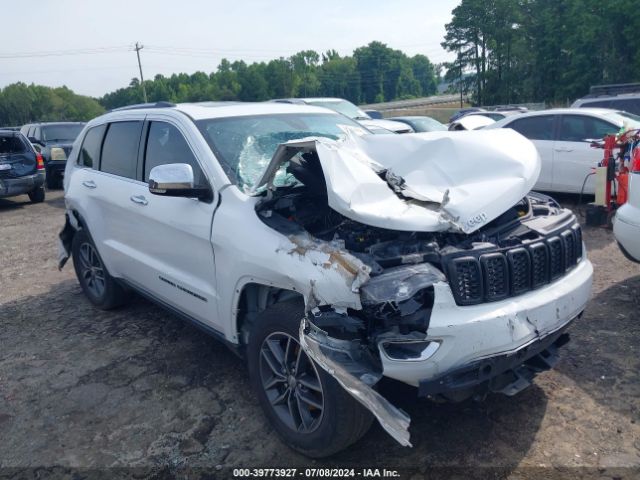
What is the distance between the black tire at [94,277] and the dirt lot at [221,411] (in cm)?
23

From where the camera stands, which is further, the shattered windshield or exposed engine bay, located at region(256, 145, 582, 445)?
the shattered windshield

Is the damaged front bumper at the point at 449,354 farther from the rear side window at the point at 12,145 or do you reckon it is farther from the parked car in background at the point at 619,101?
the rear side window at the point at 12,145

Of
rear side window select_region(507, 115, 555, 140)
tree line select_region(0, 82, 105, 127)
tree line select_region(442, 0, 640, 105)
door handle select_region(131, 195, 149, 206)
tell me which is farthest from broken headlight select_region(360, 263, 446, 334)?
tree line select_region(0, 82, 105, 127)

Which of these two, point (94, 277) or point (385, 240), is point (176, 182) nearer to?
point (385, 240)

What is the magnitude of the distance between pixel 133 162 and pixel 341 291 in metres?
2.65

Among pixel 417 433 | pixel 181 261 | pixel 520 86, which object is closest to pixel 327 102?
pixel 181 261

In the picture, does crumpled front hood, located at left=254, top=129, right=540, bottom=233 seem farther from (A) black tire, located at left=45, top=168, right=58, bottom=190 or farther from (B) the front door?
(A) black tire, located at left=45, top=168, right=58, bottom=190

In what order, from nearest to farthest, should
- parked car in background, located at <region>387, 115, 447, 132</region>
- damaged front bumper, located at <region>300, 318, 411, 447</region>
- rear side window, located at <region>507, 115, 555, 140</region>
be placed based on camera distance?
damaged front bumper, located at <region>300, 318, 411, 447</region> → rear side window, located at <region>507, 115, 555, 140</region> → parked car in background, located at <region>387, 115, 447, 132</region>

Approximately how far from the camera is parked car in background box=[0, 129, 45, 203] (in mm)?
12062

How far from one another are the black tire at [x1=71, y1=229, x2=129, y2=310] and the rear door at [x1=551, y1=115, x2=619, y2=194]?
6.75 meters

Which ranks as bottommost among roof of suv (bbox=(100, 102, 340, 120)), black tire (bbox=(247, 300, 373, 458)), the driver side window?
black tire (bbox=(247, 300, 373, 458))

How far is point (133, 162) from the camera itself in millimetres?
4430

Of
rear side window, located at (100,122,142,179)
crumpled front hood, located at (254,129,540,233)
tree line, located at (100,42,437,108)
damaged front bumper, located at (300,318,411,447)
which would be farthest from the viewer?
tree line, located at (100,42,437,108)

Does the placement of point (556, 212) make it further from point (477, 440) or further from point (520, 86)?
point (520, 86)
